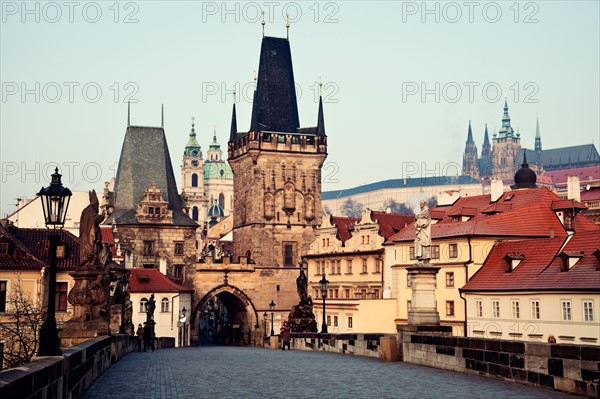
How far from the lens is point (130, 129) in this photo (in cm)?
9806

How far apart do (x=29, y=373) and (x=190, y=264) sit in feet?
269

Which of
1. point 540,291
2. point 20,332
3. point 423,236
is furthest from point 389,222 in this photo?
point 423,236

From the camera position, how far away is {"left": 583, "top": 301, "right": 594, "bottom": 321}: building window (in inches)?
1660

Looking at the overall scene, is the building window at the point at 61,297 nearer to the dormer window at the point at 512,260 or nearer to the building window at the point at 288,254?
the dormer window at the point at 512,260

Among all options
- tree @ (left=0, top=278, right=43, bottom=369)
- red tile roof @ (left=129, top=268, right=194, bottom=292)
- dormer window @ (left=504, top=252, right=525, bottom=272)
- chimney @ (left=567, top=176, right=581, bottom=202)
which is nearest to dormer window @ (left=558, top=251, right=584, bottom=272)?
dormer window @ (left=504, top=252, right=525, bottom=272)

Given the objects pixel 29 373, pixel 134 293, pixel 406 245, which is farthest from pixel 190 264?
pixel 29 373

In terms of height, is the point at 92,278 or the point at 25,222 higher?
the point at 25,222

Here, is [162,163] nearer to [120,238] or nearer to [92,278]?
[120,238]

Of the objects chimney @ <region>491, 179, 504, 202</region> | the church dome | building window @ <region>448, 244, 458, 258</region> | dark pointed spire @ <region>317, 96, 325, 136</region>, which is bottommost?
building window @ <region>448, 244, 458, 258</region>

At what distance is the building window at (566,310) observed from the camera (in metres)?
43.6

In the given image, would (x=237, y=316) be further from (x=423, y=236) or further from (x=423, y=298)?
(x=423, y=298)

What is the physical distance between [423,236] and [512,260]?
25.2 metres

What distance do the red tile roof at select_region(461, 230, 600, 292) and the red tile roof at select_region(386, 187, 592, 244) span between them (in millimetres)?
2429

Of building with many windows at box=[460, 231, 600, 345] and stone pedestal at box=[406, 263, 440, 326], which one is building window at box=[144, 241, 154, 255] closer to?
building with many windows at box=[460, 231, 600, 345]
